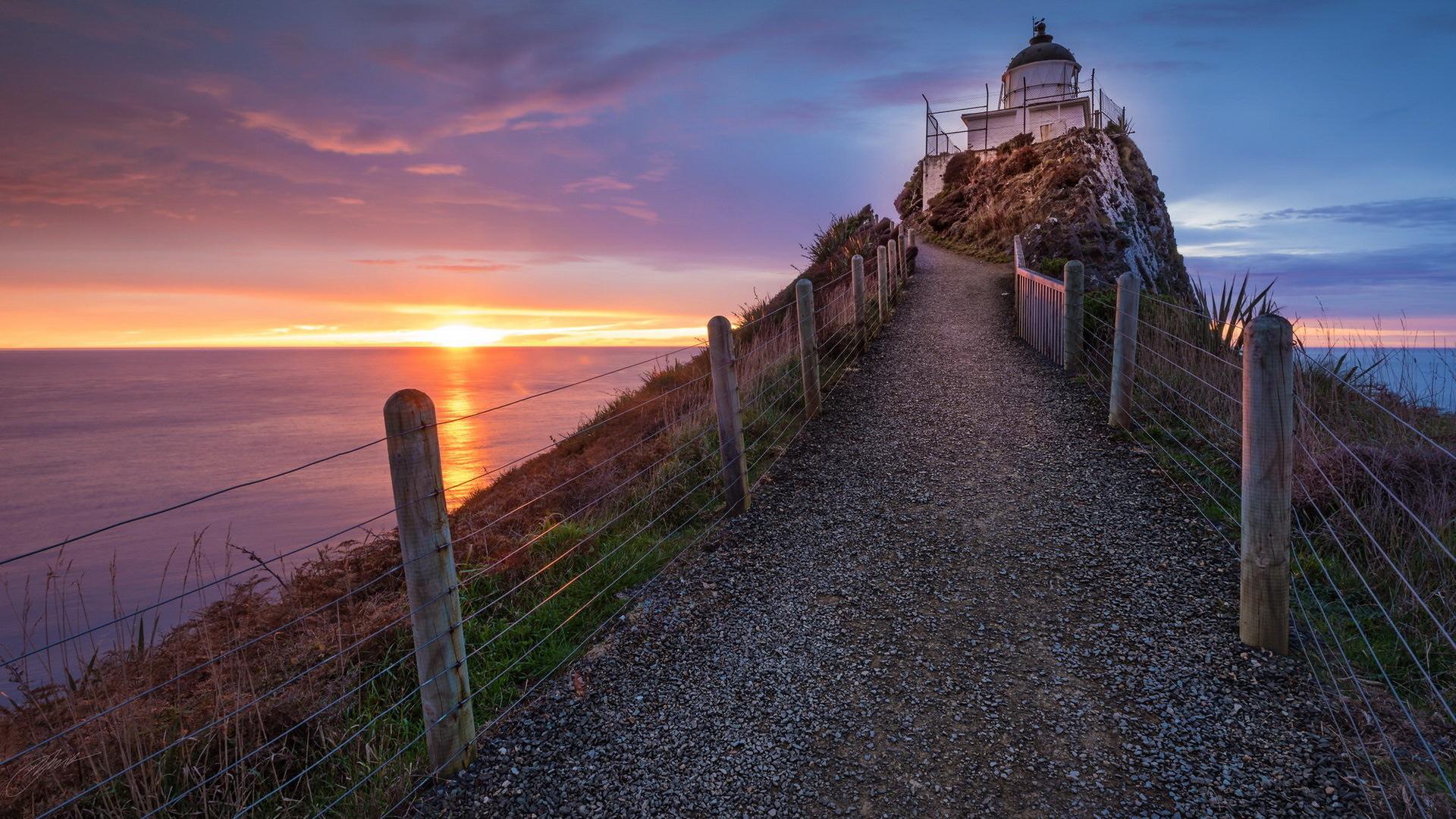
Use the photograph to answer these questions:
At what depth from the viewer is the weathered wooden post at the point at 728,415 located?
18.4 feet

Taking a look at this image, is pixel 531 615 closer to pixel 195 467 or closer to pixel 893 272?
pixel 893 272

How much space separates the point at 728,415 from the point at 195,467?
122 ft

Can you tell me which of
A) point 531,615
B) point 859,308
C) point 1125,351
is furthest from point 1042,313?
point 531,615

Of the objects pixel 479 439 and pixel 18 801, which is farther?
pixel 479 439

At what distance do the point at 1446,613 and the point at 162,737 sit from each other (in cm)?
652

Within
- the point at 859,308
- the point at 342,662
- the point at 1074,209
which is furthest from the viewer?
the point at 1074,209

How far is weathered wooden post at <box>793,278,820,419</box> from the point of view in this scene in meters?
7.97

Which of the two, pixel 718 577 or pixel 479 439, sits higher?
pixel 718 577

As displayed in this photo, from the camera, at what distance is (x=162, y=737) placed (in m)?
3.49

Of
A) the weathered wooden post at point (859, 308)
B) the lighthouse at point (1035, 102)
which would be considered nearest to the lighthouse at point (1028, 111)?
the lighthouse at point (1035, 102)

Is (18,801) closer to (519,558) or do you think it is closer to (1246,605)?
(519,558)

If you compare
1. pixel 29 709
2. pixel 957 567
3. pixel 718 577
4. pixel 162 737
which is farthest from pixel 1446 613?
pixel 29 709

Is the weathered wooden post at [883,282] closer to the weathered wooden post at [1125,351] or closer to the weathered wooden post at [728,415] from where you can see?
the weathered wooden post at [1125,351]

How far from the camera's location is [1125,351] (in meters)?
7.04
